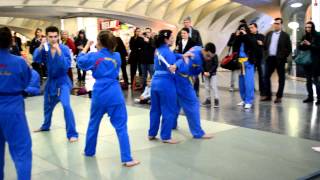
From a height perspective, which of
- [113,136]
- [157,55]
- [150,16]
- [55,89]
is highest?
[150,16]

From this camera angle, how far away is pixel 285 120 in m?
7.58

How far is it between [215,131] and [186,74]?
128 cm

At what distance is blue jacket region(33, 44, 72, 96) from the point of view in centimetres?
647

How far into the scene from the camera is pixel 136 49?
12836 millimetres

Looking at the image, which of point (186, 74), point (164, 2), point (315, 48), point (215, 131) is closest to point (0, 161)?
point (186, 74)

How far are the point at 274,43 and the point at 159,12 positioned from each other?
3412 centimetres

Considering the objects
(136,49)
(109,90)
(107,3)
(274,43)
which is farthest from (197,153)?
(107,3)

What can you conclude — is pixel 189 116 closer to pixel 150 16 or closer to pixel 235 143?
pixel 235 143

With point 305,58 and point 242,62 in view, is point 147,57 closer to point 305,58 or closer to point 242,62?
point 242,62

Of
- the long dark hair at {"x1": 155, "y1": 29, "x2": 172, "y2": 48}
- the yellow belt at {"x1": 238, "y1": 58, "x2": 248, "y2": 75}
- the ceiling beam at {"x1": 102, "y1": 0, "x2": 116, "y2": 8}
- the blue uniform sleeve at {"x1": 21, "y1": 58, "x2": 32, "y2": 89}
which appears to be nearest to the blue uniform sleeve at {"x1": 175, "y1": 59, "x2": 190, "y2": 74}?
the long dark hair at {"x1": 155, "y1": 29, "x2": 172, "y2": 48}

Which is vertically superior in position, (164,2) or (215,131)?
(164,2)

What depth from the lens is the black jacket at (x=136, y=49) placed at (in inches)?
493

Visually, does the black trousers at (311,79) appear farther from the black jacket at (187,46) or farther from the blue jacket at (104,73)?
the blue jacket at (104,73)

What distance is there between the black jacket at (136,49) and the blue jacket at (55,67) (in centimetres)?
576
